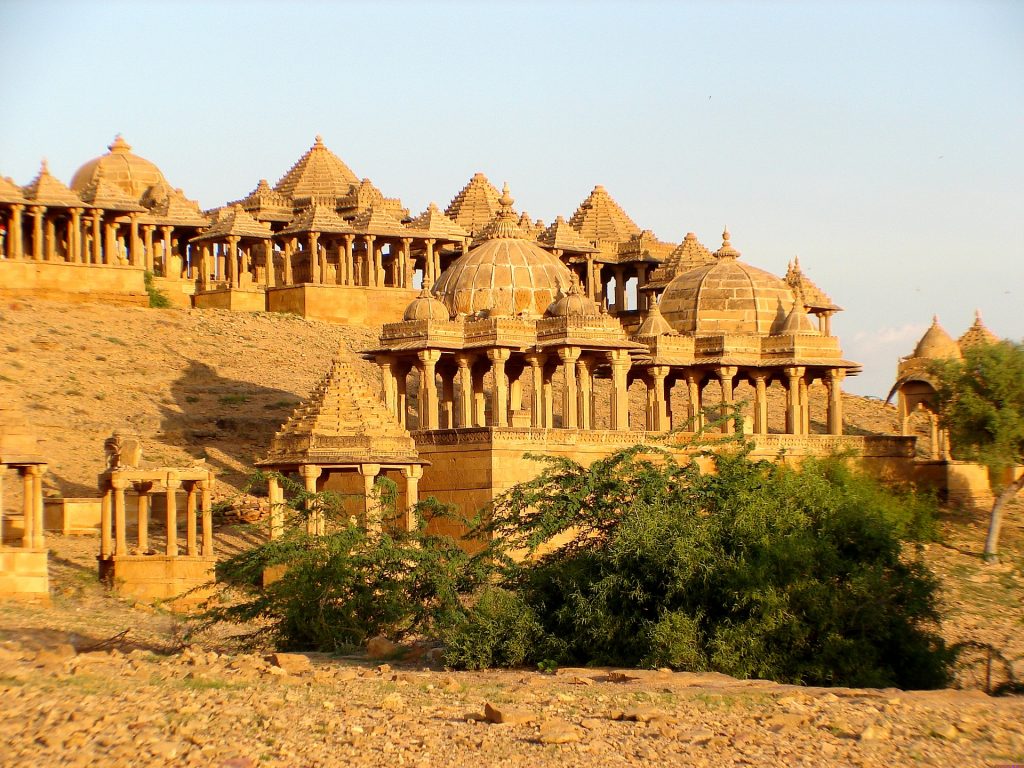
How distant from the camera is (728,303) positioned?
49.5 m

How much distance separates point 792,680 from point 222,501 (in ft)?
60.0

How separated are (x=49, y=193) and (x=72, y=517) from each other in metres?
25.5

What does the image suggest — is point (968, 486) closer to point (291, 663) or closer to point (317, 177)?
point (291, 663)

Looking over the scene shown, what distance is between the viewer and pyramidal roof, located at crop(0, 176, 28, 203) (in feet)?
195

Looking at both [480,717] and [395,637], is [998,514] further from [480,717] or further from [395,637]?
[480,717]

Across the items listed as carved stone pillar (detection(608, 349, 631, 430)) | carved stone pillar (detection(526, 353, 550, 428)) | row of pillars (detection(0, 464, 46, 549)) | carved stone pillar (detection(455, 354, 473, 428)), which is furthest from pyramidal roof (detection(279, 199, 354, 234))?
row of pillars (detection(0, 464, 46, 549))

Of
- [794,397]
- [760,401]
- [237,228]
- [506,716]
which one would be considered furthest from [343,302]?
[506,716]

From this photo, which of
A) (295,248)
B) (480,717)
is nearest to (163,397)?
(295,248)

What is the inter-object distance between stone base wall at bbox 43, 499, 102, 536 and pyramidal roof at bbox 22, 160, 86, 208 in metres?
24.3

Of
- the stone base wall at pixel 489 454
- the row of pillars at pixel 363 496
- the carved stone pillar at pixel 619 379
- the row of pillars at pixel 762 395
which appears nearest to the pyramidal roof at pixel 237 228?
the row of pillars at pixel 762 395

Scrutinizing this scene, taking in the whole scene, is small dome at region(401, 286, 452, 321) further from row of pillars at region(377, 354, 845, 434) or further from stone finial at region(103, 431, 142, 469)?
stone finial at region(103, 431, 142, 469)

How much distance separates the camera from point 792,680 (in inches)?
974

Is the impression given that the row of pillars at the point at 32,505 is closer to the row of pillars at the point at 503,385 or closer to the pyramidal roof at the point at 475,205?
the row of pillars at the point at 503,385

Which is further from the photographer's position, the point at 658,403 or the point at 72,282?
the point at 72,282
